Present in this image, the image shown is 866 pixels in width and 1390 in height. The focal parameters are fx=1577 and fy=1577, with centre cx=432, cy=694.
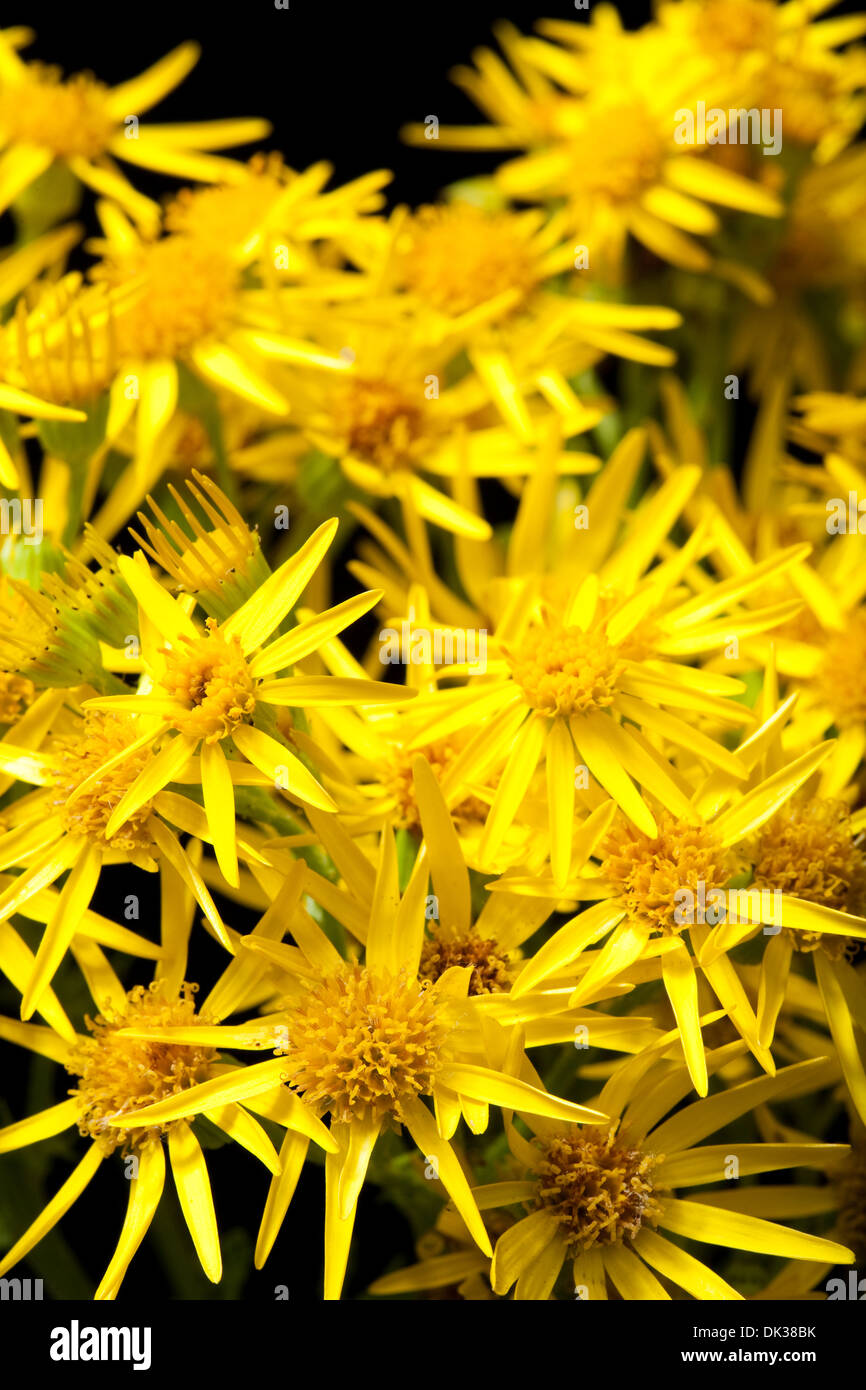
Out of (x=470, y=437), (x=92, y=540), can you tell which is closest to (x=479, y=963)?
(x=92, y=540)

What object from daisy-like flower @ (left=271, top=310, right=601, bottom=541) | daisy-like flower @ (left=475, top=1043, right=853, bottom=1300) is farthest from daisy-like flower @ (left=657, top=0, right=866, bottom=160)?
daisy-like flower @ (left=475, top=1043, right=853, bottom=1300)

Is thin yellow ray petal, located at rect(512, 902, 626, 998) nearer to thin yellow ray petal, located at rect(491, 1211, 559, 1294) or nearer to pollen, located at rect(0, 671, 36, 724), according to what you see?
thin yellow ray petal, located at rect(491, 1211, 559, 1294)

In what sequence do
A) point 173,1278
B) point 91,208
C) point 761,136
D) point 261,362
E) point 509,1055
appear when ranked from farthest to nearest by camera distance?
point 91,208 < point 761,136 < point 261,362 < point 173,1278 < point 509,1055

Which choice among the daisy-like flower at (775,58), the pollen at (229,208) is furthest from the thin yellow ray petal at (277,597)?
the daisy-like flower at (775,58)

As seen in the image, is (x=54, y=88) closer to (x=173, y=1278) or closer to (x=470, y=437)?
(x=470, y=437)

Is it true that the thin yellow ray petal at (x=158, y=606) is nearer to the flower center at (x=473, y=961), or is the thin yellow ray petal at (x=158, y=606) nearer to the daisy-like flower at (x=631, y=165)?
the flower center at (x=473, y=961)

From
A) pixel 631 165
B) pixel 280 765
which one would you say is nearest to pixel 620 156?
pixel 631 165

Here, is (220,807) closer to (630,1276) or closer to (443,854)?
(443,854)
